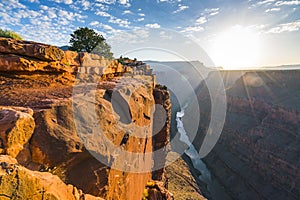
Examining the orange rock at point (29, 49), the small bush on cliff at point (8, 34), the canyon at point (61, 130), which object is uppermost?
the small bush on cliff at point (8, 34)

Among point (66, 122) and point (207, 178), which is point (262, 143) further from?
point (66, 122)

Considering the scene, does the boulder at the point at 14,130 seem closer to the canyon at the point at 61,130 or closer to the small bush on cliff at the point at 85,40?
the canyon at the point at 61,130

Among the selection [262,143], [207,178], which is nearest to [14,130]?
[207,178]

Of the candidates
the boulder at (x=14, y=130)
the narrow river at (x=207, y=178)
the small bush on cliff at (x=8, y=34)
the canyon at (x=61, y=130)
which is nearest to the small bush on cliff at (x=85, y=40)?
the small bush on cliff at (x=8, y=34)

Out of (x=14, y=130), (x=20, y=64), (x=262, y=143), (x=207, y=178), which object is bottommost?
(x=207, y=178)

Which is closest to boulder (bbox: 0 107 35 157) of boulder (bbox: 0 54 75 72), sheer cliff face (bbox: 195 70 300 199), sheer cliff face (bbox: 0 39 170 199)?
sheer cliff face (bbox: 0 39 170 199)

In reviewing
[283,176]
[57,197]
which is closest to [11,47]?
[57,197]
